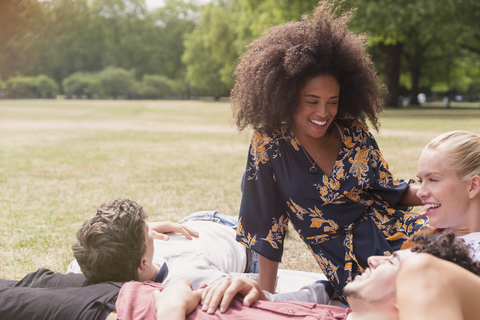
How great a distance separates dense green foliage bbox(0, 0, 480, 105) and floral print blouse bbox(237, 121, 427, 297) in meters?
1.92

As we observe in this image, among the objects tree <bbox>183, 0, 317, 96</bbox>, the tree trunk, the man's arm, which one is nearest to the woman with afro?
the man's arm

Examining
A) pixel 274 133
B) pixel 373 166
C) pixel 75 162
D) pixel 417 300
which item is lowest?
pixel 75 162

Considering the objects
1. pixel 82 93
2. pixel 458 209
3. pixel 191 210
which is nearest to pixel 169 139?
pixel 191 210

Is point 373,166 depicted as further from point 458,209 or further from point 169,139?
point 169,139

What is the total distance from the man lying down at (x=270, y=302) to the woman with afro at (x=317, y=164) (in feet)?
2.62

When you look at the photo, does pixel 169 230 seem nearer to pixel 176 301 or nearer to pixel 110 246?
pixel 110 246

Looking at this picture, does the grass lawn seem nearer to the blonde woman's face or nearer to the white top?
the blonde woman's face

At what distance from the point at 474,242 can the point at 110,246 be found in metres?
1.82

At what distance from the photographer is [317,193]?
117 inches

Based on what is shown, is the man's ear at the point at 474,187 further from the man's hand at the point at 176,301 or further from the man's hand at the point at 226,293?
the man's hand at the point at 176,301

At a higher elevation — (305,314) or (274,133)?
(274,133)

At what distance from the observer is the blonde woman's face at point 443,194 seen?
7.58ft

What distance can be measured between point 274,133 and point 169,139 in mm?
12825

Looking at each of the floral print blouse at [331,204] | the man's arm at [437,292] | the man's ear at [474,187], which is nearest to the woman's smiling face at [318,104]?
the floral print blouse at [331,204]
